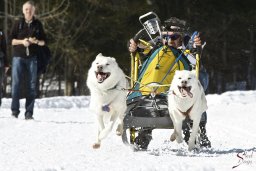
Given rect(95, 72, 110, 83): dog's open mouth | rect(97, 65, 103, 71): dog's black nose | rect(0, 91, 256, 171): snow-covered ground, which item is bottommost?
rect(0, 91, 256, 171): snow-covered ground

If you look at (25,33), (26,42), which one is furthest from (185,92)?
(25,33)

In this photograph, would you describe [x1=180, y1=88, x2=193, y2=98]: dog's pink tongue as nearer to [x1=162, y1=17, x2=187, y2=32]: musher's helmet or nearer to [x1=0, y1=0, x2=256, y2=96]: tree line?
[x1=162, y1=17, x2=187, y2=32]: musher's helmet

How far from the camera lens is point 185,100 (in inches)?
233

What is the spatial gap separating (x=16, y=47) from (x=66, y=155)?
13.9ft

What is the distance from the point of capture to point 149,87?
6211mm

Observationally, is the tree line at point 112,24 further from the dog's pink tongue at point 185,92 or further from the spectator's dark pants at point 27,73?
the dog's pink tongue at point 185,92

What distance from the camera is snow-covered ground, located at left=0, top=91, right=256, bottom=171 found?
5.00m

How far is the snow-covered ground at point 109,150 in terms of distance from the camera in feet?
16.4

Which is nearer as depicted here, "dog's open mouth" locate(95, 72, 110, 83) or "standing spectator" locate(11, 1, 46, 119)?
"dog's open mouth" locate(95, 72, 110, 83)

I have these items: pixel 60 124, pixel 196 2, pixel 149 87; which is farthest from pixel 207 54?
pixel 149 87

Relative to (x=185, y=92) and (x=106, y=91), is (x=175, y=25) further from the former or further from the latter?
(x=106, y=91)

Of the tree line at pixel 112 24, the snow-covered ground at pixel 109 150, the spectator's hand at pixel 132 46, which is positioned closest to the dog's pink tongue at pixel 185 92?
the snow-covered ground at pixel 109 150

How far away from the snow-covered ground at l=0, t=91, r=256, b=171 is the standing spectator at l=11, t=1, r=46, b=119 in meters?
0.60

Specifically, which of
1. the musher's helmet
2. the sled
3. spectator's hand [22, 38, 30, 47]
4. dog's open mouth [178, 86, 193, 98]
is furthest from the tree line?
dog's open mouth [178, 86, 193, 98]
